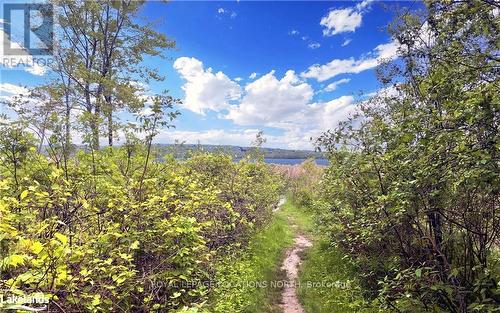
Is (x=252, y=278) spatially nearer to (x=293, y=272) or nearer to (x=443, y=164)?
(x=293, y=272)

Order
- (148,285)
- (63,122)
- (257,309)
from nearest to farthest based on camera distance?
(148,285)
(63,122)
(257,309)

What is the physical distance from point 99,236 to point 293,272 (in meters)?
8.10

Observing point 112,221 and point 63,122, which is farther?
point 63,122

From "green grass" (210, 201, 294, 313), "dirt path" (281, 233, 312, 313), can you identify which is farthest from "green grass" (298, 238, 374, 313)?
"green grass" (210, 201, 294, 313)

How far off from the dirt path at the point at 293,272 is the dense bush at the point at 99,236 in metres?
3.25

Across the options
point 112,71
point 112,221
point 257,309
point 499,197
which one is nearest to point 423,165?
point 499,197

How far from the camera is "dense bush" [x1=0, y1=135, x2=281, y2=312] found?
132 inches

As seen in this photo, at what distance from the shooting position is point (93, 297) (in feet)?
12.1

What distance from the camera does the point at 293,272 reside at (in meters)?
10.8

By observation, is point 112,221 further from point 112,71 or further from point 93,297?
point 112,71

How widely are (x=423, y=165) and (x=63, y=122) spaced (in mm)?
6656

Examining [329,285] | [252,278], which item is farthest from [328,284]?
[252,278]

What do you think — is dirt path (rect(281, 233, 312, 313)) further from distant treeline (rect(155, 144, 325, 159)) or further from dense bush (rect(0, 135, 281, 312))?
distant treeline (rect(155, 144, 325, 159))

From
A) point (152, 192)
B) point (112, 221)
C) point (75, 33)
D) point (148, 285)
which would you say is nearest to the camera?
point (148, 285)
